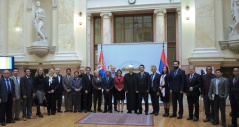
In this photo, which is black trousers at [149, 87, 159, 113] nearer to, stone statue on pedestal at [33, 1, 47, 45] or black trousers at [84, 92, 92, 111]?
black trousers at [84, 92, 92, 111]

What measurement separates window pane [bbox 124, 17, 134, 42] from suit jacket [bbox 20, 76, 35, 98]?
539 centimetres

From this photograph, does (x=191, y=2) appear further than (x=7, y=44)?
No

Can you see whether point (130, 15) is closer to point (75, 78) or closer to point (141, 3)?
point (141, 3)

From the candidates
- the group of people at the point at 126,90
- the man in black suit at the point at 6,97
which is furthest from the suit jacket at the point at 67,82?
the man in black suit at the point at 6,97

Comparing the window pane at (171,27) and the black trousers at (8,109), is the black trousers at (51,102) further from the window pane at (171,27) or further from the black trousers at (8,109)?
the window pane at (171,27)

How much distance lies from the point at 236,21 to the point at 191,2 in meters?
1.84

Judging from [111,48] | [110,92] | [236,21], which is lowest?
[110,92]

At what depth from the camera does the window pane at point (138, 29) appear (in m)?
12.3

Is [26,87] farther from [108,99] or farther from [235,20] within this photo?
[235,20]

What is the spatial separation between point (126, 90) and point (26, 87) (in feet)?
9.62

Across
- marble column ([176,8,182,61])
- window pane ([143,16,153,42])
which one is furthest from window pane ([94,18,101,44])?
marble column ([176,8,182,61])

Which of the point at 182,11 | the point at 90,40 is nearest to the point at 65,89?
the point at 90,40

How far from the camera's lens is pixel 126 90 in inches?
348

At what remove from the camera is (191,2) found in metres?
11.3
